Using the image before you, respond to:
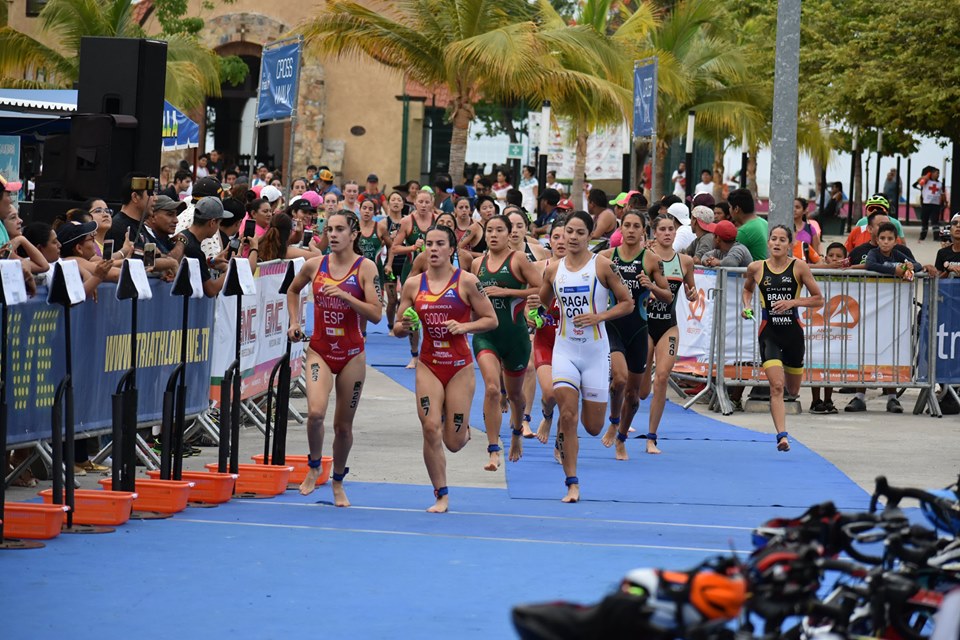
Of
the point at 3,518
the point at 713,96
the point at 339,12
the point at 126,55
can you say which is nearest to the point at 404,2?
the point at 339,12

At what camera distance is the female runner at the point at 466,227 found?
17.6 metres

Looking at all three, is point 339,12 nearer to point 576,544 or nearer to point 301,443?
point 301,443

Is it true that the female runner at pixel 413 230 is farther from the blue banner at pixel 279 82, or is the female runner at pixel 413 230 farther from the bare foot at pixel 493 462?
the bare foot at pixel 493 462

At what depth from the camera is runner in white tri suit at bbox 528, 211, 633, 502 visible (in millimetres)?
11039

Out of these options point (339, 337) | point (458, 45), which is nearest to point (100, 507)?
point (339, 337)

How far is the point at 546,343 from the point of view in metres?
13.0

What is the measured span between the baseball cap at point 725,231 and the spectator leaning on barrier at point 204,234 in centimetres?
672

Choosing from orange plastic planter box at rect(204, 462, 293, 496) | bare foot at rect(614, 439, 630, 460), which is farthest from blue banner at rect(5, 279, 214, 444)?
bare foot at rect(614, 439, 630, 460)

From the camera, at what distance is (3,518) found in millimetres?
8938

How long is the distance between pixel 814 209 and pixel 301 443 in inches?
1553

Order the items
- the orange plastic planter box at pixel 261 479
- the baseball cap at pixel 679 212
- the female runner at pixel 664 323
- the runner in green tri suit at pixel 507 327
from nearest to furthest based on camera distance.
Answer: the orange plastic planter box at pixel 261 479
the runner in green tri suit at pixel 507 327
the female runner at pixel 664 323
the baseball cap at pixel 679 212

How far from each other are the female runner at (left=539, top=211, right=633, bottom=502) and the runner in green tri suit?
1.32m

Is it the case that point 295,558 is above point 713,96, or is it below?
below

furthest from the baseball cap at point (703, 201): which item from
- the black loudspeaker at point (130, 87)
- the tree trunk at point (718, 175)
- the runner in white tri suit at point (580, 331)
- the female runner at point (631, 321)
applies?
the tree trunk at point (718, 175)
